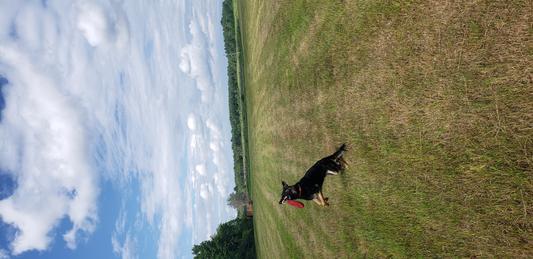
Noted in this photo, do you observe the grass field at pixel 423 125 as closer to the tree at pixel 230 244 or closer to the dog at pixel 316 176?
the dog at pixel 316 176

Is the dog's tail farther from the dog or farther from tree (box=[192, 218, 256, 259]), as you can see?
tree (box=[192, 218, 256, 259])

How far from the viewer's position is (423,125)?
6.68 meters

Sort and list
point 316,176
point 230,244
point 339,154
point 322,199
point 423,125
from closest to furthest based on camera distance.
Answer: point 423,125
point 339,154
point 316,176
point 322,199
point 230,244

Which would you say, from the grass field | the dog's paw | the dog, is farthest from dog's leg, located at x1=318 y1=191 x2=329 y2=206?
the dog's paw

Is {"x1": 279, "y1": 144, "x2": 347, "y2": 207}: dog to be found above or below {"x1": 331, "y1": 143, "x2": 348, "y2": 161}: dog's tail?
below

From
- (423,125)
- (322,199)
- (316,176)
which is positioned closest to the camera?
(423,125)

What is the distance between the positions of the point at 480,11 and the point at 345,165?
5247mm

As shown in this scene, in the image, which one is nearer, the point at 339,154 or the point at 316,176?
the point at 339,154

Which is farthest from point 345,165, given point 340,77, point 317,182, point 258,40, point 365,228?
point 258,40

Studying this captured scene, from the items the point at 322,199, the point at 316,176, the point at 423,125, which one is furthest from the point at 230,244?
the point at 423,125

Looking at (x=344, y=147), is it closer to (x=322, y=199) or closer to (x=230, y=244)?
(x=322, y=199)

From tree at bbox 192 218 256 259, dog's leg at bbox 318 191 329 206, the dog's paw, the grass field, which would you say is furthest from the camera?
tree at bbox 192 218 256 259

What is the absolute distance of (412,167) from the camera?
22.9 feet

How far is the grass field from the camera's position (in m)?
5.11
